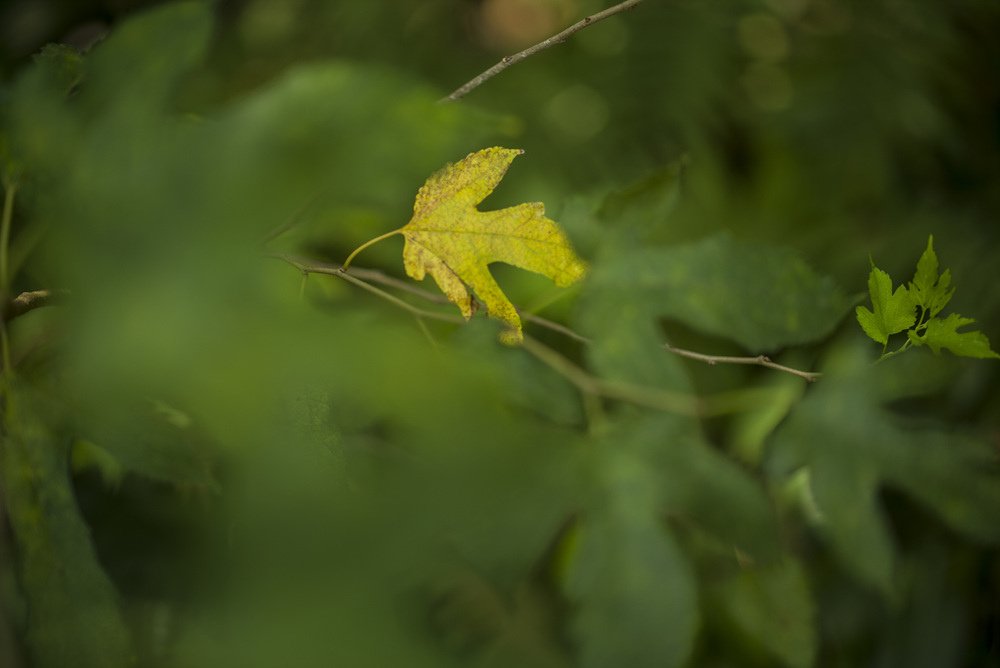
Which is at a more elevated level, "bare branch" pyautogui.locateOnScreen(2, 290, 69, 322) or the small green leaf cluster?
"bare branch" pyautogui.locateOnScreen(2, 290, 69, 322)

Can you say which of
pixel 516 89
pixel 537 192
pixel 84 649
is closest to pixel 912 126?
pixel 516 89

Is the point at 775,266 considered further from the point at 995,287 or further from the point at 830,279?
the point at 995,287

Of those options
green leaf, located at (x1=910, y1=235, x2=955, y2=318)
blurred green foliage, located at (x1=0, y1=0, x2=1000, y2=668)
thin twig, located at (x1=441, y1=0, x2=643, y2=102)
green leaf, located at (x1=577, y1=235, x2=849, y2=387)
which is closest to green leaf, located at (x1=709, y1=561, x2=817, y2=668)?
blurred green foliage, located at (x1=0, y1=0, x2=1000, y2=668)

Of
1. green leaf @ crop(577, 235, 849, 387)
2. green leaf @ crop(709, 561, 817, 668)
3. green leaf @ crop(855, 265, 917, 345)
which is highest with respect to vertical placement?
green leaf @ crop(855, 265, 917, 345)

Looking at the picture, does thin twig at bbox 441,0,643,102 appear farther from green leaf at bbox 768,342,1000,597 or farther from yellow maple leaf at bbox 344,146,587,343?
green leaf at bbox 768,342,1000,597

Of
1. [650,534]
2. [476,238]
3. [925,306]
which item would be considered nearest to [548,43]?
[476,238]

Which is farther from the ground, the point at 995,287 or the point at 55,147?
the point at 55,147

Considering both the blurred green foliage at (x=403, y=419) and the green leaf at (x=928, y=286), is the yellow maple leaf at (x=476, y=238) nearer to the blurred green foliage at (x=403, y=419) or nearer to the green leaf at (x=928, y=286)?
the blurred green foliage at (x=403, y=419)
